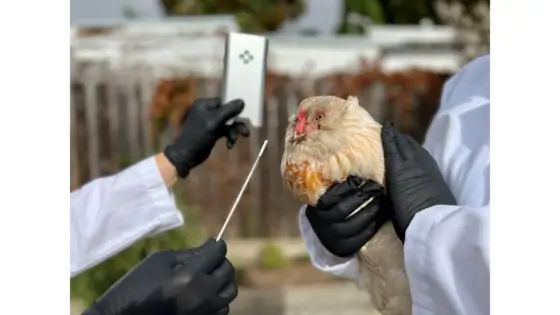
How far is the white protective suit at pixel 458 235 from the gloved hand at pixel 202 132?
0.19m

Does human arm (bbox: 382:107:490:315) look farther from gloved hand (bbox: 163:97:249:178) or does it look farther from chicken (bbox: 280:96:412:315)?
gloved hand (bbox: 163:97:249:178)

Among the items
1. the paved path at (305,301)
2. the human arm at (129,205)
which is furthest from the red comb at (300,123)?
the paved path at (305,301)

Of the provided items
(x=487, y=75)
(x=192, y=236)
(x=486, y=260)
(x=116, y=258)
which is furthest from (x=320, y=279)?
(x=486, y=260)

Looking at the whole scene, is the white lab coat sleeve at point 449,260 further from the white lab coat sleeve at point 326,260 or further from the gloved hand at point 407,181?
the white lab coat sleeve at point 326,260

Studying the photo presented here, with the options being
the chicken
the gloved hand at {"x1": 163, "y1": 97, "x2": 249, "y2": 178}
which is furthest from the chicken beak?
the gloved hand at {"x1": 163, "y1": 97, "x2": 249, "y2": 178}

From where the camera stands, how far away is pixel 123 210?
85 cm

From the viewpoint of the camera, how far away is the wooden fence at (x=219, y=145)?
1.78 m

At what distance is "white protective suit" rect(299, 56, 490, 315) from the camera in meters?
0.55

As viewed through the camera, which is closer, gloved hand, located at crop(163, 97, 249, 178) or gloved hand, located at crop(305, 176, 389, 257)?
gloved hand, located at crop(305, 176, 389, 257)

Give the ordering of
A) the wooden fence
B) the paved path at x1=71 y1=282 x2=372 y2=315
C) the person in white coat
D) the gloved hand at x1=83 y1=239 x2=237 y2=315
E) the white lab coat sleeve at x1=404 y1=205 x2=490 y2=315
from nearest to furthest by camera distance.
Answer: the white lab coat sleeve at x1=404 y1=205 x2=490 y2=315 → the gloved hand at x1=83 y1=239 x2=237 y2=315 → the person in white coat → the paved path at x1=71 y1=282 x2=372 y2=315 → the wooden fence

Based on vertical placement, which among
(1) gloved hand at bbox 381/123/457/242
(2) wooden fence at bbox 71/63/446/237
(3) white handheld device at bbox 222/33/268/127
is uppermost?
(3) white handheld device at bbox 222/33/268/127

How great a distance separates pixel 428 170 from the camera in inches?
25.0

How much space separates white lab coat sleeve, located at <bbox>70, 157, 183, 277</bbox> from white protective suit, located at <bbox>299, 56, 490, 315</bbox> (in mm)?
214
